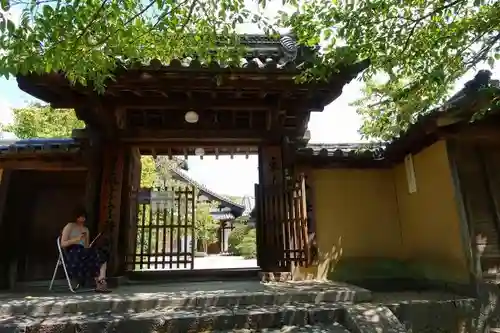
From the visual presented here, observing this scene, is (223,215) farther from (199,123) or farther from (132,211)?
(199,123)

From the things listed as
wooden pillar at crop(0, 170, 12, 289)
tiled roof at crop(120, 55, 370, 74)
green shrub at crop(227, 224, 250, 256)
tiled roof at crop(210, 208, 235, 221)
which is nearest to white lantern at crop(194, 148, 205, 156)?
tiled roof at crop(120, 55, 370, 74)

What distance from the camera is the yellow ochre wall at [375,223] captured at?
17.7ft

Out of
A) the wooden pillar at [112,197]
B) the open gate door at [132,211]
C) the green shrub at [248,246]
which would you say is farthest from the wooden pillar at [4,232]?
the green shrub at [248,246]

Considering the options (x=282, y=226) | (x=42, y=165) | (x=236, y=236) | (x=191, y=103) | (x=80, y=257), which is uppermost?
(x=191, y=103)

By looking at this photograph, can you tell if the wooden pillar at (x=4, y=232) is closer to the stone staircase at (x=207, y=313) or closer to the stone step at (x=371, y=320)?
the stone staircase at (x=207, y=313)

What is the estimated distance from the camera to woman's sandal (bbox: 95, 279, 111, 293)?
4.58 m

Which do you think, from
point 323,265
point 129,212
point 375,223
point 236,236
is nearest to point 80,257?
point 129,212

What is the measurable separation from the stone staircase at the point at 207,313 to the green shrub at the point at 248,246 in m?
15.8

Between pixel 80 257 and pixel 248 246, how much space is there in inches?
651

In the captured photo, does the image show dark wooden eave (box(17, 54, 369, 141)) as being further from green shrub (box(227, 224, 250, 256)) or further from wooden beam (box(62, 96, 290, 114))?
green shrub (box(227, 224, 250, 256))

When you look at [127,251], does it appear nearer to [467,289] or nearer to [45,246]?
[45,246]

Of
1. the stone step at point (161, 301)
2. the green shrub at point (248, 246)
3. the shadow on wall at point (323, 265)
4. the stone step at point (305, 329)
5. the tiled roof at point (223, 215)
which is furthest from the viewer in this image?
the tiled roof at point (223, 215)

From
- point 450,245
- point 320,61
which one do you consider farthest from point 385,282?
point 320,61

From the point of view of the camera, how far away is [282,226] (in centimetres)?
553
